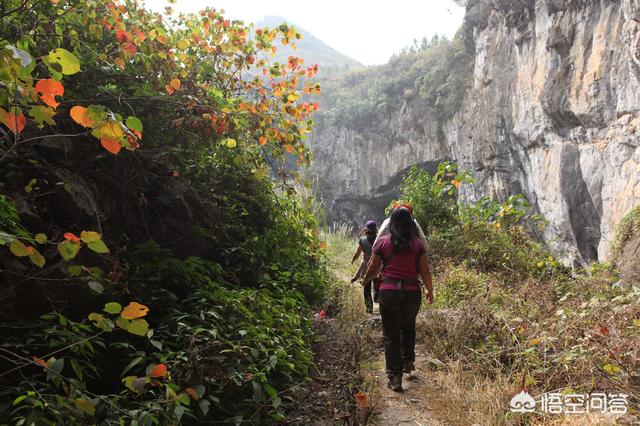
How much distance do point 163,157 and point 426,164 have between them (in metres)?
21.1

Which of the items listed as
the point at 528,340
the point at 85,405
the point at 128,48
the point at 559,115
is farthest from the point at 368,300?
the point at 559,115

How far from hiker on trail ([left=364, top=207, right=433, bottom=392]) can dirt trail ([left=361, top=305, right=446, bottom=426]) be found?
0.47 feet

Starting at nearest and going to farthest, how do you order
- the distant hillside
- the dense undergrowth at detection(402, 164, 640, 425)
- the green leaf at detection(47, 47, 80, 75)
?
the green leaf at detection(47, 47, 80, 75) < the dense undergrowth at detection(402, 164, 640, 425) < the distant hillside

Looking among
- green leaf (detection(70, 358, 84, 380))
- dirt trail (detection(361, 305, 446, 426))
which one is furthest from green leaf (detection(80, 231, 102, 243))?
dirt trail (detection(361, 305, 446, 426))

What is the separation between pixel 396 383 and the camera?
11.6ft

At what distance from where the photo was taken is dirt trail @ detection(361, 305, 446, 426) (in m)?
3.03

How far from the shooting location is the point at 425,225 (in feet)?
29.2

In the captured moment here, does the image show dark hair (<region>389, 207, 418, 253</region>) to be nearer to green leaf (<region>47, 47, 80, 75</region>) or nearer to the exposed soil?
the exposed soil

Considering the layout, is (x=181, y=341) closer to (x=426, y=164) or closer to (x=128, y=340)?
(x=128, y=340)

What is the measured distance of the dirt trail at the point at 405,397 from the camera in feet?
9.93

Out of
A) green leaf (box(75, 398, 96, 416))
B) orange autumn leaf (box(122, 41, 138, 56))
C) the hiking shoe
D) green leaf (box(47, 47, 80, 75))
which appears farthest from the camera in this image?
the hiking shoe

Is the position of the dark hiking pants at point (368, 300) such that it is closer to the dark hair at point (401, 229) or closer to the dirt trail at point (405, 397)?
the dirt trail at point (405, 397)

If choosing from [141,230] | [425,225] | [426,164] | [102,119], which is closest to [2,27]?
[141,230]

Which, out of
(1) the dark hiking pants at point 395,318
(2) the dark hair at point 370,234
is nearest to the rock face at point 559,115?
(2) the dark hair at point 370,234
